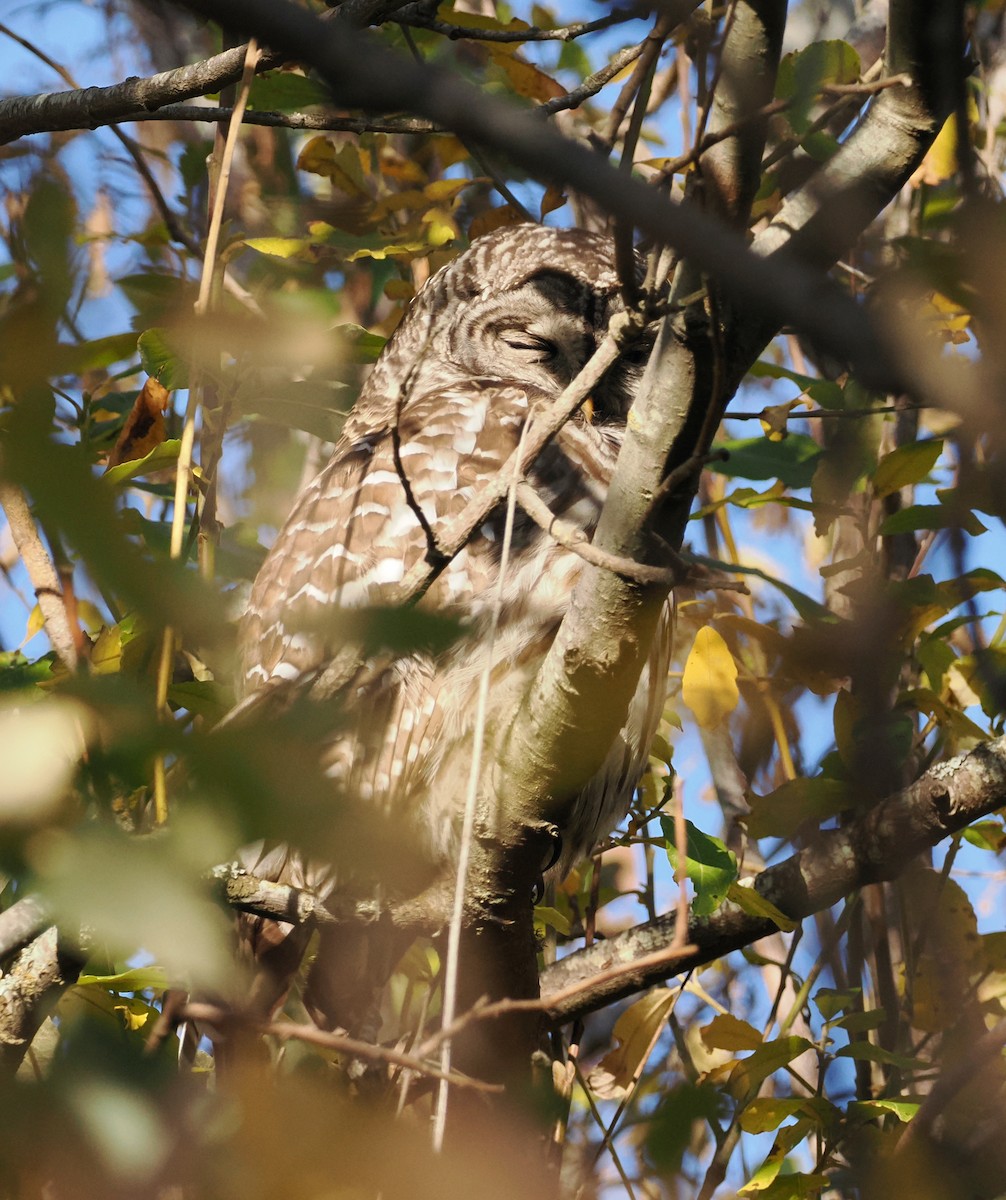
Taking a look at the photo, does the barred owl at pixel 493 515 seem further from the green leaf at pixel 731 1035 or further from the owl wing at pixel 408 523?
the green leaf at pixel 731 1035

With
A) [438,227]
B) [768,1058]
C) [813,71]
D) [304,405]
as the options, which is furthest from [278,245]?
[768,1058]

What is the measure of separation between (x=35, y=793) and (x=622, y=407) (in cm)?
324

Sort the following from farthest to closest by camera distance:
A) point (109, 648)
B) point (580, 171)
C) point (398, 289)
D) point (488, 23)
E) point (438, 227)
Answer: point (398, 289)
point (438, 227)
point (488, 23)
point (109, 648)
point (580, 171)

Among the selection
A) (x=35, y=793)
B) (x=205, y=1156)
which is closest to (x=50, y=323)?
(x=35, y=793)

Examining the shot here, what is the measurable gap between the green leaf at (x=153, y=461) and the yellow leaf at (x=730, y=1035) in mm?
1536

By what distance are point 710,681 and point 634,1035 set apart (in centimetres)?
77

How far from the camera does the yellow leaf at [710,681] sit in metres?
2.74

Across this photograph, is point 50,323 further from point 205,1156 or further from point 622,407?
point 622,407

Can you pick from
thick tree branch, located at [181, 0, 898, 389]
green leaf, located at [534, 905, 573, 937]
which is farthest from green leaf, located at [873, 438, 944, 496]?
thick tree branch, located at [181, 0, 898, 389]

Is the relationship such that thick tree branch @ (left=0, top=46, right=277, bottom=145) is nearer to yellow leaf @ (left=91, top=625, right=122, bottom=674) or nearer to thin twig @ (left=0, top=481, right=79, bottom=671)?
thin twig @ (left=0, top=481, right=79, bottom=671)

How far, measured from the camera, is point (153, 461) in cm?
264

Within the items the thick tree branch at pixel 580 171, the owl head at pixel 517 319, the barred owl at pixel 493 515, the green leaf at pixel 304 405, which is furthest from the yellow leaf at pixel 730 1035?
the thick tree branch at pixel 580 171

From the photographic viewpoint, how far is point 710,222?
659 mm

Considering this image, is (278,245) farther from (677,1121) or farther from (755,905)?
(677,1121)
